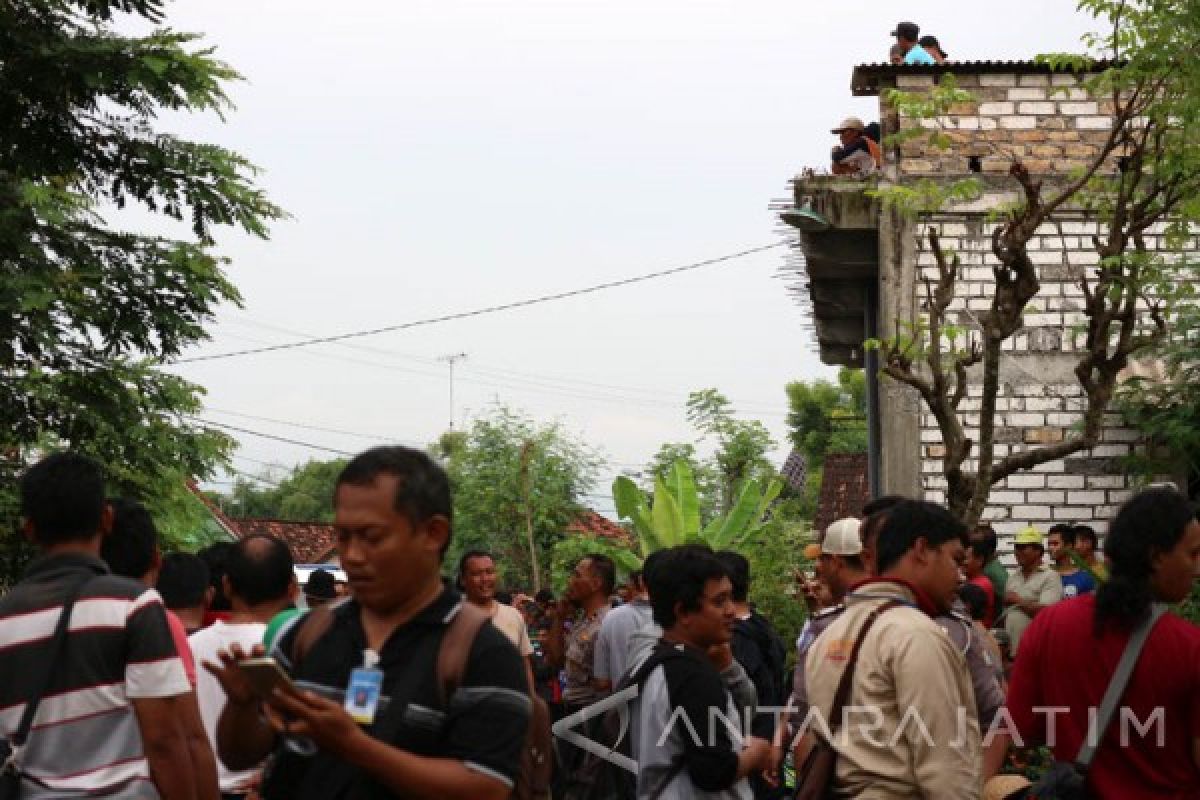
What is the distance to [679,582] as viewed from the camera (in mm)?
6883

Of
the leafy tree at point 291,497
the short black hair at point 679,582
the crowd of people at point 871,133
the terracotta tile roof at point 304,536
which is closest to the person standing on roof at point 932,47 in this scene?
the crowd of people at point 871,133

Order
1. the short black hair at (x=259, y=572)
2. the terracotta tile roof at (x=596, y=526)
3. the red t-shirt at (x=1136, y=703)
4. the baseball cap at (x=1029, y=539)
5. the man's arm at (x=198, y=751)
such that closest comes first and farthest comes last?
the man's arm at (x=198, y=751) < the red t-shirt at (x=1136, y=703) < the short black hair at (x=259, y=572) < the baseball cap at (x=1029, y=539) < the terracotta tile roof at (x=596, y=526)

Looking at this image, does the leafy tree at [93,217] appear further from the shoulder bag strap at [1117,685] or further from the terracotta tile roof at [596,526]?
the terracotta tile roof at [596,526]

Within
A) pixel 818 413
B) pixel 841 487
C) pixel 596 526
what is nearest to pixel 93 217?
pixel 841 487

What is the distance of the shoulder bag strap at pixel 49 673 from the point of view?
5164 millimetres

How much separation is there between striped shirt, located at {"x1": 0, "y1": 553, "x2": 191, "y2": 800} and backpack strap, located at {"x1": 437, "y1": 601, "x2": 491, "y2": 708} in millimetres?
1334

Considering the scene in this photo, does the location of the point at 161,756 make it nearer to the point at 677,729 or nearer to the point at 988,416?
the point at 677,729

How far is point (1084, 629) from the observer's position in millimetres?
5766

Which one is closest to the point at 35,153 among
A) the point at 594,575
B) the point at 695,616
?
the point at 594,575

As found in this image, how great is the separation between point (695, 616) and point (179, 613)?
2067mm

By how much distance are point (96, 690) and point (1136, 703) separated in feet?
9.73

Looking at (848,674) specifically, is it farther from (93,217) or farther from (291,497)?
(291,497)

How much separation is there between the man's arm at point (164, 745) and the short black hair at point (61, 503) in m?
0.53

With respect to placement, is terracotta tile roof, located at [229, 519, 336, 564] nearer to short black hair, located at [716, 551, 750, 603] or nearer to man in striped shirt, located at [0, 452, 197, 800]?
short black hair, located at [716, 551, 750, 603]
